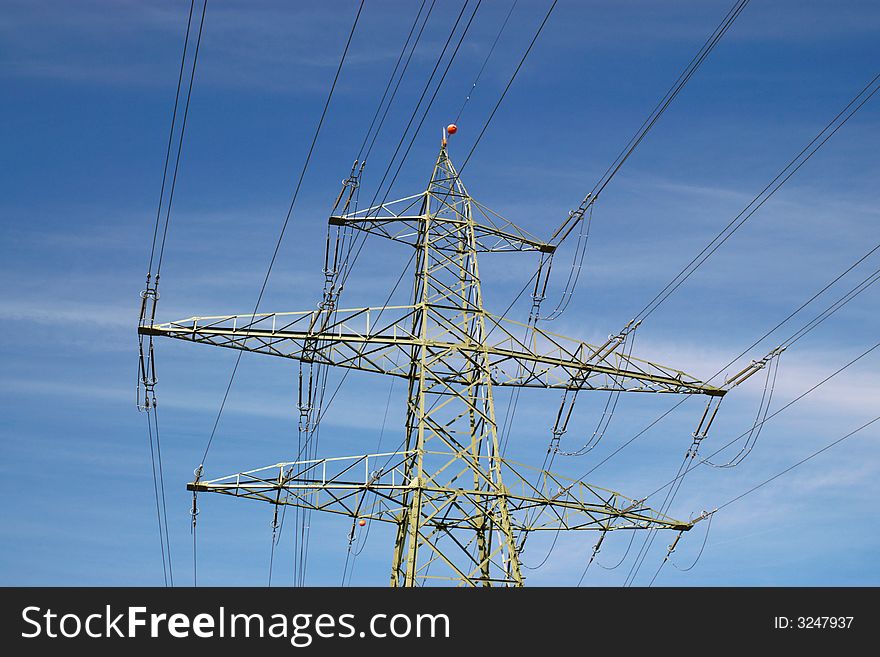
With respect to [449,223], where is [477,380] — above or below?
below

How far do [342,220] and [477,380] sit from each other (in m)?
6.26

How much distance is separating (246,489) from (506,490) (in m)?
6.56

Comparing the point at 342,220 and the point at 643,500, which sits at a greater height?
the point at 342,220

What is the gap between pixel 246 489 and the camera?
25234 mm

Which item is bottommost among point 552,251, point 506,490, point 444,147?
point 506,490

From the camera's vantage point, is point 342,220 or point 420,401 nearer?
point 420,401

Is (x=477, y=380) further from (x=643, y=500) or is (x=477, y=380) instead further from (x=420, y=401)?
(x=643, y=500)

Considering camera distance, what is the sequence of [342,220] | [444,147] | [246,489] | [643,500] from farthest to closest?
[444,147] < [342,220] < [643,500] < [246,489]

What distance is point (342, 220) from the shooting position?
29.2 m
